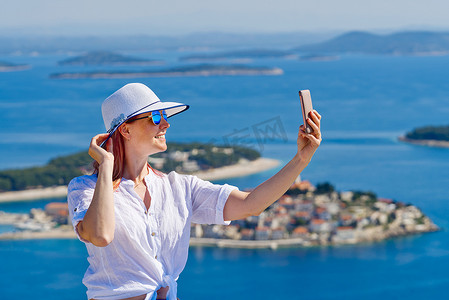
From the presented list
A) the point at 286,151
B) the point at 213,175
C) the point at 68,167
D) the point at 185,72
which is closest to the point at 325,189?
the point at 213,175

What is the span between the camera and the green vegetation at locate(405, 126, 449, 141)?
26.5m

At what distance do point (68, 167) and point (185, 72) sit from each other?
2744 cm

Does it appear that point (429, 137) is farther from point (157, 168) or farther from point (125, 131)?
point (125, 131)

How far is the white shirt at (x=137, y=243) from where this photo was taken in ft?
2.36

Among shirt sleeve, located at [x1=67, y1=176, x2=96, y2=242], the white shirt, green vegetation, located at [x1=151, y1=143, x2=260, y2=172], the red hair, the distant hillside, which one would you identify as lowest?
green vegetation, located at [x1=151, y1=143, x2=260, y2=172]

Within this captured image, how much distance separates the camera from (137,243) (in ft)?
2.35

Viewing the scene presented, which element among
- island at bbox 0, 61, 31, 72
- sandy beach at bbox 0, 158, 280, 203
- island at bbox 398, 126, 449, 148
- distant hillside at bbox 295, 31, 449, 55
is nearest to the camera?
sandy beach at bbox 0, 158, 280, 203

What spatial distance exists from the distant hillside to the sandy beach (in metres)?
50.9

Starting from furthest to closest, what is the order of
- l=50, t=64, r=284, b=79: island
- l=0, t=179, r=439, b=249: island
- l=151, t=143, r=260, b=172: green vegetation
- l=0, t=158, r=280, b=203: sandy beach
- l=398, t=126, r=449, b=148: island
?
l=50, t=64, r=284, b=79: island → l=398, t=126, r=449, b=148: island → l=151, t=143, r=260, b=172: green vegetation → l=0, t=158, r=280, b=203: sandy beach → l=0, t=179, r=439, b=249: island

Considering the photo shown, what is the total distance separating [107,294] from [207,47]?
310 feet

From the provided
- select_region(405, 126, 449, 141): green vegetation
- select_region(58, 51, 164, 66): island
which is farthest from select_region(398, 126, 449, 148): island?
select_region(58, 51, 164, 66): island

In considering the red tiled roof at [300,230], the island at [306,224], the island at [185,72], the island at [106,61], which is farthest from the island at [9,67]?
the red tiled roof at [300,230]

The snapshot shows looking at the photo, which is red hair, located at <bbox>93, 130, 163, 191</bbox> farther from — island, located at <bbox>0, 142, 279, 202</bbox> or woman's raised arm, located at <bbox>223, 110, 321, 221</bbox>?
island, located at <bbox>0, 142, 279, 202</bbox>

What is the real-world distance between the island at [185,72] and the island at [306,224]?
94.6 ft
